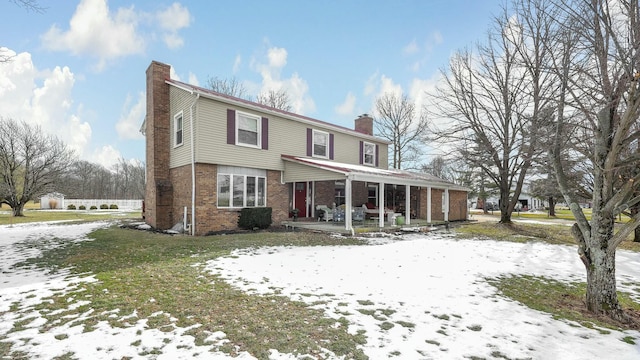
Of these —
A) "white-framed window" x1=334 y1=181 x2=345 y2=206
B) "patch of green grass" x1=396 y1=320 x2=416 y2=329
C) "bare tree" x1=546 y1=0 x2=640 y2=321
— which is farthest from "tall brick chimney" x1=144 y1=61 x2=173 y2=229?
"bare tree" x1=546 y1=0 x2=640 y2=321

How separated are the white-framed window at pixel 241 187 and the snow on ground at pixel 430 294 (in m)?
4.91

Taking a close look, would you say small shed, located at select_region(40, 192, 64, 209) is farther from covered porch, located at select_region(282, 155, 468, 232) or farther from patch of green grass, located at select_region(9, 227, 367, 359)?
patch of green grass, located at select_region(9, 227, 367, 359)

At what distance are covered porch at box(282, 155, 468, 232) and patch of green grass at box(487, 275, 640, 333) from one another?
6733 mm

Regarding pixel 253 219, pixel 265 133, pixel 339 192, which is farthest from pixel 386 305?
pixel 339 192

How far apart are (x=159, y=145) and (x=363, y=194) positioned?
468 inches

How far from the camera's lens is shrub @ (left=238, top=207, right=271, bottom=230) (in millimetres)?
12914

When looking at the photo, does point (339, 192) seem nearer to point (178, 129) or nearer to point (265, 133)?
point (265, 133)

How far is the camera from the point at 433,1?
11867 mm

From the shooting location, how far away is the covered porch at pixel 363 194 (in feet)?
42.8

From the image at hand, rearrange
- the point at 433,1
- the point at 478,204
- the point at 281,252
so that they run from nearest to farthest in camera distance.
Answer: the point at 281,252, the point at 433,1, the point at 478,204

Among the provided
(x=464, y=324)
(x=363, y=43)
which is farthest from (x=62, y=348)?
(x=363, y=43)

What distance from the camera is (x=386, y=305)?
469cm

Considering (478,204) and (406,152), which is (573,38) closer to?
(406,152)

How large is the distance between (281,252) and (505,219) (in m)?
15.7
